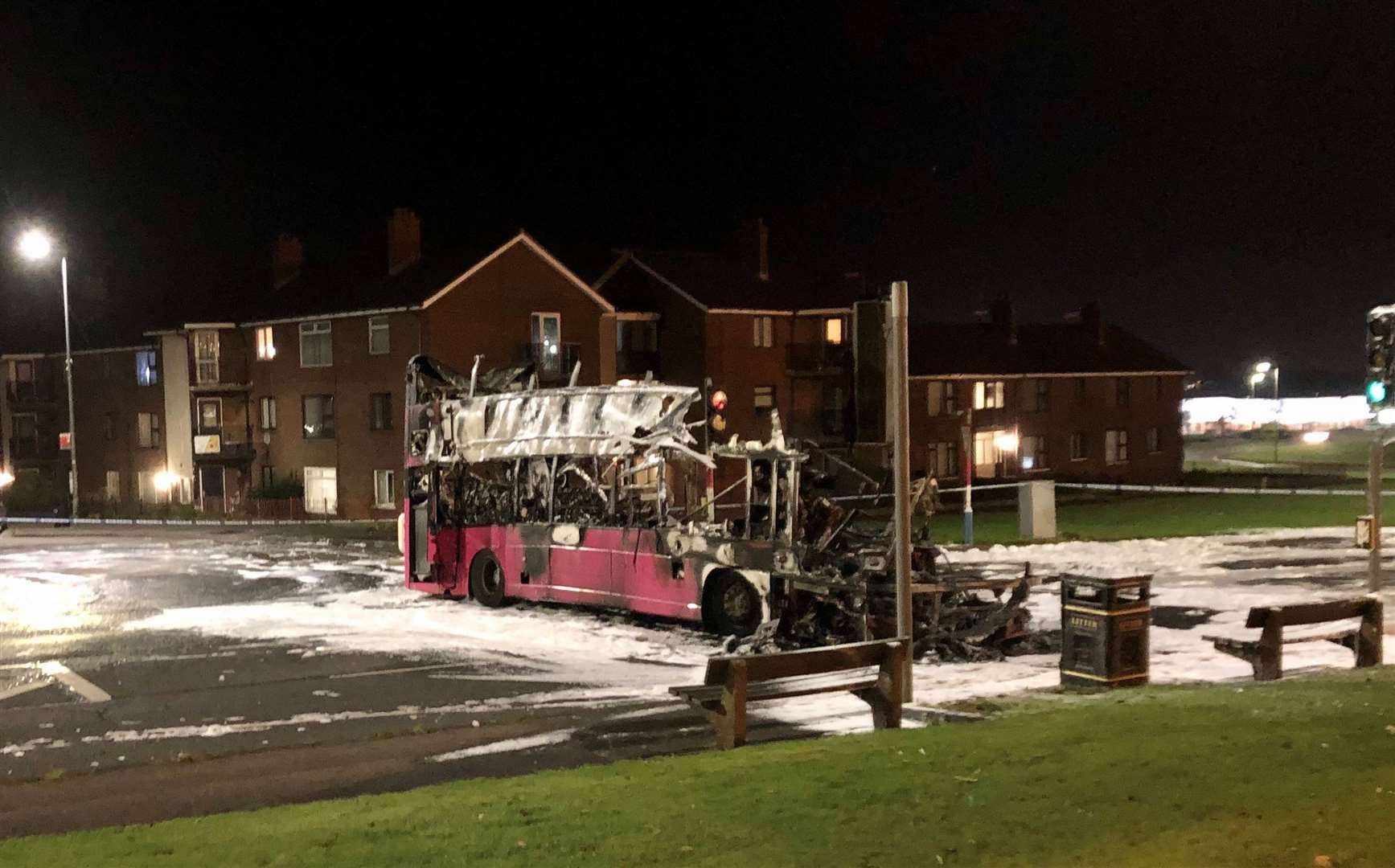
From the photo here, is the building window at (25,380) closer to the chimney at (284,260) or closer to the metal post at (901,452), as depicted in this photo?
the chimney at (284,260)

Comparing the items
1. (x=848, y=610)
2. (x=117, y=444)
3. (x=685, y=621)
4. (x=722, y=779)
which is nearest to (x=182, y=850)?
(x=722, y=779)

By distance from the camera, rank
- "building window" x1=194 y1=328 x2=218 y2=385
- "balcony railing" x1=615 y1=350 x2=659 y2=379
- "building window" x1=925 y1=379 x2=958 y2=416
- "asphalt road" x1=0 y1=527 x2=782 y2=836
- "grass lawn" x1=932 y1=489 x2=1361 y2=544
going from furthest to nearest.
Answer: "building window" x1=925 y1=379 x2=958 y2=416, "balcony railing" x1=615 y1=350 x2=659 y2=379, "building window" x1=194 y1=328 x2=218 y2=385, "grass lawn" x1=932 y1=489 x2=1361 y2=544, "asphalt road" x1=0 y1=527 x2=782 y2=836

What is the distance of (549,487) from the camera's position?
62.8 feet

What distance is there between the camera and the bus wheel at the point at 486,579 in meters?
19.6

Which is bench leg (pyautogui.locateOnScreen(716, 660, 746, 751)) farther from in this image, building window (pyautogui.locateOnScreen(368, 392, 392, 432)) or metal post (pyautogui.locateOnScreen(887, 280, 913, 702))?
building window (pyautogui.locateOnScreen(368, 392, 392, 432))

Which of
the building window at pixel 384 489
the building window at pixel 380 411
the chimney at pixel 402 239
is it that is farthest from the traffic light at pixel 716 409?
the chimney at pixel 402 239

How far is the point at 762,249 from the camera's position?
54.4 metres

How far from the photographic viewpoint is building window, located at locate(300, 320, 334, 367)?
47.0m

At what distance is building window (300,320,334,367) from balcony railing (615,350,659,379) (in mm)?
11401

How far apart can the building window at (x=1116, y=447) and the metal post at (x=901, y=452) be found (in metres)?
56.9

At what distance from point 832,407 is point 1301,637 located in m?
42.2

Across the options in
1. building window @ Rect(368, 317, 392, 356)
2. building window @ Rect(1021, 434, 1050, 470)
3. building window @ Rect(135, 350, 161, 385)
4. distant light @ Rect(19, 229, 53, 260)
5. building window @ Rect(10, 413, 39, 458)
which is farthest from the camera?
building window @ Rect(10, 413, 39, 458)

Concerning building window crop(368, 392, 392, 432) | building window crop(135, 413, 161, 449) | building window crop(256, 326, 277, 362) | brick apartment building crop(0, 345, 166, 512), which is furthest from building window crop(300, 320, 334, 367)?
building window crop(135, 413, 161, 449)

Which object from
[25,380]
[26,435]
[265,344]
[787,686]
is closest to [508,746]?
[787,686]
